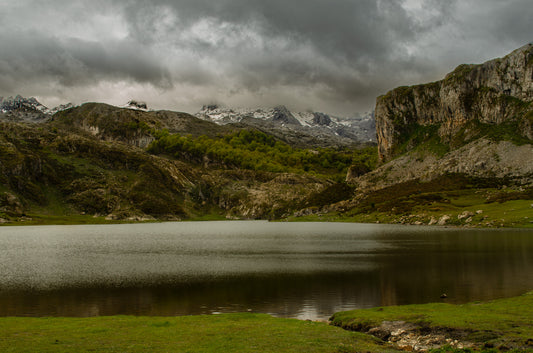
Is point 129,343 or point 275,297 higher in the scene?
point 129,343

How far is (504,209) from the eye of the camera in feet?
499

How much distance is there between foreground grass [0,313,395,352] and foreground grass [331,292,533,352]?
4.18 meters

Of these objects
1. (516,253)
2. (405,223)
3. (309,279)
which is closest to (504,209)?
(405,223)

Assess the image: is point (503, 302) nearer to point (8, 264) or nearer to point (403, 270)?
point (403, 270)

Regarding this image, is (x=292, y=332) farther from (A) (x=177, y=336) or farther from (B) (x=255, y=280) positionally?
(B) (x=255, y=280)

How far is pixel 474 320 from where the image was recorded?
82.9 ft

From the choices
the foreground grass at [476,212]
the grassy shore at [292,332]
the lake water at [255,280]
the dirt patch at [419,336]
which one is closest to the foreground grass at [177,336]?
the grassy shore at [292,332]

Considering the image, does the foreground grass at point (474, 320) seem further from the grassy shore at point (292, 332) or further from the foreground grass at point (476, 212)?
the foreground grass at point (476, 212)

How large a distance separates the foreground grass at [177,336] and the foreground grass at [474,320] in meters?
4.18

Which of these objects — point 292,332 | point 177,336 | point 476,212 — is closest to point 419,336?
point 292,332

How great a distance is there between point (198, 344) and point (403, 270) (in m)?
45.1

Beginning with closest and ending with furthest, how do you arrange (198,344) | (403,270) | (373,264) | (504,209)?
(198,344)
(403,270)
(373,264)
(504,209)

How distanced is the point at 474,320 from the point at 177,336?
20.0 metres

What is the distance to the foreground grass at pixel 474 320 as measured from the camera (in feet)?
68.5
